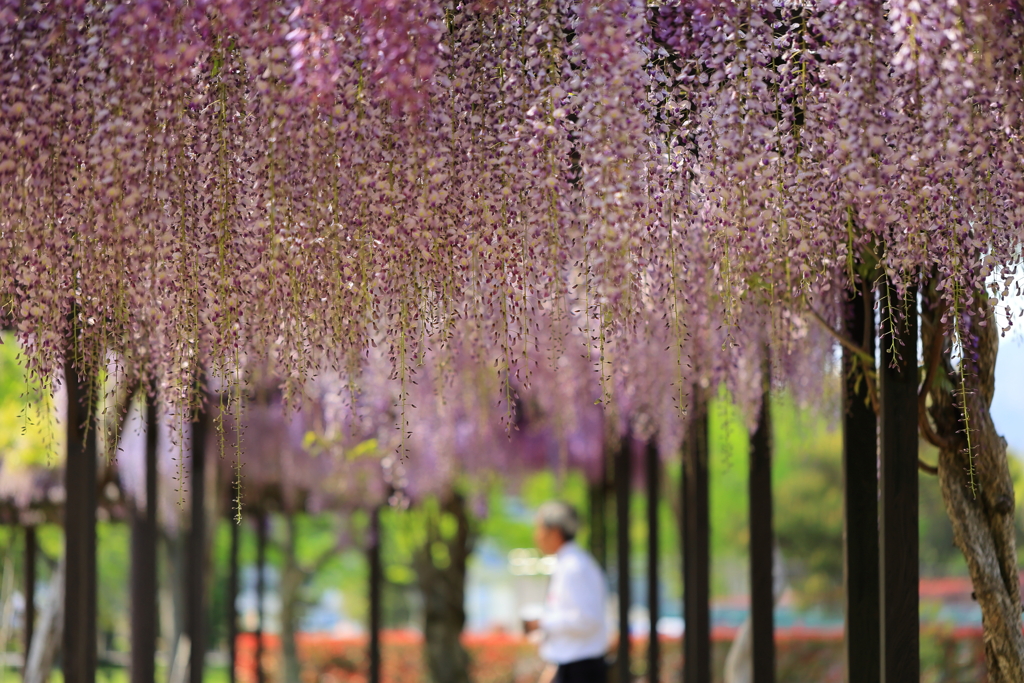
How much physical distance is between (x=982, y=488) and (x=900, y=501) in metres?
0.29

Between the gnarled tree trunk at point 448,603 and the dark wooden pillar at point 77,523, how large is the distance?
6614mm

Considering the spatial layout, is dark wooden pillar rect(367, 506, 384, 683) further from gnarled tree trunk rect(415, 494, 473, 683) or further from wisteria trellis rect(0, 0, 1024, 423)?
wisteria trellis rect(0, 0, 1024, 423)

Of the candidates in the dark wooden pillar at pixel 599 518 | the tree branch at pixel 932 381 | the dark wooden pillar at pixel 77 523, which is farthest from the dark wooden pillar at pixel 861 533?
the dark wooden pillar at pixel 599 518

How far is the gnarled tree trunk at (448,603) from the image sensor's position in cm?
1015

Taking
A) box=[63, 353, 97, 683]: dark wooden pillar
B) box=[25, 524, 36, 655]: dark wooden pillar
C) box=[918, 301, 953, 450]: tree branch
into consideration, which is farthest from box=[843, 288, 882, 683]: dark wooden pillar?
box=[25, 524, 36, 655]: dark wooden pillar

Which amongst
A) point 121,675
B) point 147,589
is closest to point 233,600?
point 147,589

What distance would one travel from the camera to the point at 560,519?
499cm

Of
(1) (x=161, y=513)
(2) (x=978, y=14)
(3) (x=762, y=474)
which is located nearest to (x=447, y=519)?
(1) (x=161, y=513)

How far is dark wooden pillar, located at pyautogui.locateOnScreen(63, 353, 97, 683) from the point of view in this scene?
10.7ft

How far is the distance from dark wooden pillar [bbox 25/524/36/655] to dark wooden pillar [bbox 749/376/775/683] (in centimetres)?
557

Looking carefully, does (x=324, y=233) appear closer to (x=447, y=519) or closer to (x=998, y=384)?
(x=998, y=384)

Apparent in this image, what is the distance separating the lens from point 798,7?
2.38 m

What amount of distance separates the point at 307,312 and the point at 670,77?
923 millimetres

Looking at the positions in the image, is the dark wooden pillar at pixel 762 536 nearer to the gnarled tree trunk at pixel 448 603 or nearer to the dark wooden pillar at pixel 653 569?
the dark wooden pillar at pixel 653 569
